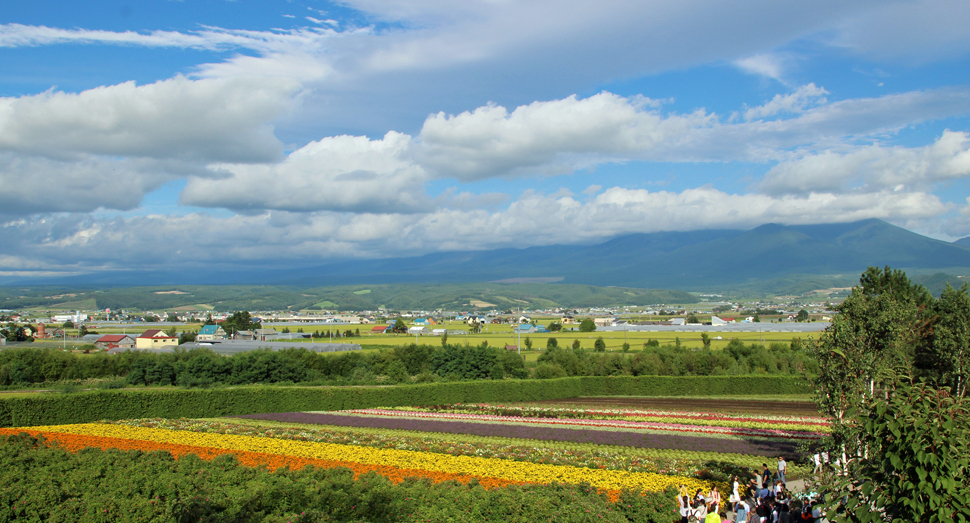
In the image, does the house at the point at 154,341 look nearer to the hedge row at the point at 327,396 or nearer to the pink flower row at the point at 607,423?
the hedge row at the point at 327,396

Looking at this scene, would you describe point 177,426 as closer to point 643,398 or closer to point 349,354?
point 349,354

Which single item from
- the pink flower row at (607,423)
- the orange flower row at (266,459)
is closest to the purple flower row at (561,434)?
the pink flower row at (607,423)

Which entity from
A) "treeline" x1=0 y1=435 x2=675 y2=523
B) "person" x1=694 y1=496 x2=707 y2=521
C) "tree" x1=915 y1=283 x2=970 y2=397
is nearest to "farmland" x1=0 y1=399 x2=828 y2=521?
"treeline" x1=0 y1=435 x2=675 y2=523

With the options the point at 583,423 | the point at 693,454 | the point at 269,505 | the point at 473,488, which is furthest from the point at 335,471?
the point at 583,423

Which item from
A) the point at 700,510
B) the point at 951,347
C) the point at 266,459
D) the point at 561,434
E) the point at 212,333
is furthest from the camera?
the point at 212,333

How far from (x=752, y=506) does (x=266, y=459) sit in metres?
16.2

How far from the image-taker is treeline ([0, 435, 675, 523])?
40.0 ft

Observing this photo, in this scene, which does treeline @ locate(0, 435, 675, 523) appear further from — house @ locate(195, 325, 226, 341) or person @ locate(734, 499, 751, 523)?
house @ locate(195, 325, 226, 341)

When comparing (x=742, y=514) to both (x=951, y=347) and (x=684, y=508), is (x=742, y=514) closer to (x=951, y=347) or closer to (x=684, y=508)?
(x=684, y=508)

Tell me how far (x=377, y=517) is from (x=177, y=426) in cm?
2368

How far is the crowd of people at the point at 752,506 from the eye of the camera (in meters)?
14.3

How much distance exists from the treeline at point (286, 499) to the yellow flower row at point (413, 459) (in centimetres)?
410

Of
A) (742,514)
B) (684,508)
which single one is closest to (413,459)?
(684,508)

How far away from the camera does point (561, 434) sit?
29.6 meters
